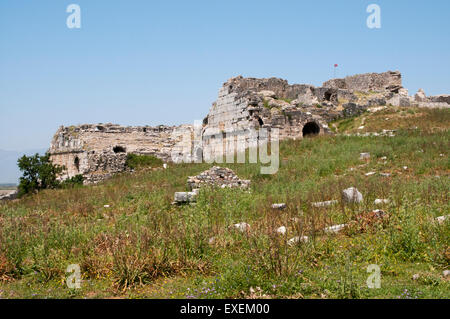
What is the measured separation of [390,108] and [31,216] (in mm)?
22111

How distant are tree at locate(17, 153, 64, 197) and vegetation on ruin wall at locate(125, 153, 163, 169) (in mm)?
5600

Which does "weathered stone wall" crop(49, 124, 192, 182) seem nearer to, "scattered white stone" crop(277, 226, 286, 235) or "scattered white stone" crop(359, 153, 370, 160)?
"scattered white stone" crop(359, 153, 370, 160)

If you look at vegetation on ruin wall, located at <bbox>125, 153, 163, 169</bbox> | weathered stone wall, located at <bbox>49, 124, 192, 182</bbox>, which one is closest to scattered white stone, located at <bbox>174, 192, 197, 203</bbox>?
weathered stone wall, located at <bbox>49, 124, 192, 182</bbox>

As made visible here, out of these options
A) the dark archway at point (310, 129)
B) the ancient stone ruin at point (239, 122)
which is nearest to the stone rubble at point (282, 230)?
the ancient stone ruin at point (239, 122)

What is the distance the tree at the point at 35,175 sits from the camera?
2012cm

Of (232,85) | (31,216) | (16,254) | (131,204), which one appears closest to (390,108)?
(232,85)

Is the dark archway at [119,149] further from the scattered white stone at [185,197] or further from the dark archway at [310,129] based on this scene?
the scattered white stone at [185,197]

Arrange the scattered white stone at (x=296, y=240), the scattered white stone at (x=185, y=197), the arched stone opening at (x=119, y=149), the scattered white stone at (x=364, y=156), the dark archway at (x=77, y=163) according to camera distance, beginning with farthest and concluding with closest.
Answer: the arched stone opening at (x=119, y=149) → the dark archway at (x=77, y=163) → the scattered white stone at (x=364, y=156) → the scattered white stone at (x=185, y=197) → the scattered white stone at (x=296, y=240)

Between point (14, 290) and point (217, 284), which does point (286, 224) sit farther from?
point (14, 290)

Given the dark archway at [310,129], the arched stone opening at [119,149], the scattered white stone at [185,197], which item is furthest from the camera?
the arched stone opening at [119,149]

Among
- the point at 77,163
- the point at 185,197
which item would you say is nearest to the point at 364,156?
the point at 185,197

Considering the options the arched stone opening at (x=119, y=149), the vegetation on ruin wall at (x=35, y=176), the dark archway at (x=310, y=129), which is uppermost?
the dark archway at (x=310, y=129)

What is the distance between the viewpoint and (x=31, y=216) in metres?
10.0

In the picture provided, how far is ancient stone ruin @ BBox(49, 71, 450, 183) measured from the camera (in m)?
22.1
